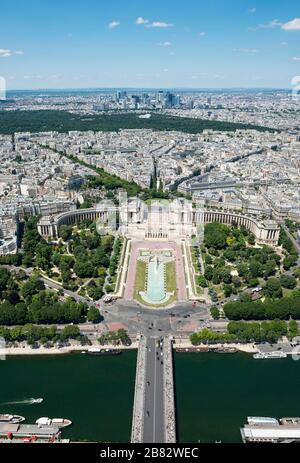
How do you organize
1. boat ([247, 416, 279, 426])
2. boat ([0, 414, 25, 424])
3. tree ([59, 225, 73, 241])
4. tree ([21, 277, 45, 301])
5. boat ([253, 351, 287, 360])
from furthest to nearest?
1. tree ([59, 225, 73, 241])
2. tree ([21, 277, 45, 301])
3. boat ([253, 351, 287, 360])
4. boat ([0, 414, 25, 424])
5. boat ([247, 416, 279, 426])

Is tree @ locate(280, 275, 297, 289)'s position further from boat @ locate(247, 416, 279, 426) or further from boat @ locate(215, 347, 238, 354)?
boat @ locate(247, 416, 279, 426)

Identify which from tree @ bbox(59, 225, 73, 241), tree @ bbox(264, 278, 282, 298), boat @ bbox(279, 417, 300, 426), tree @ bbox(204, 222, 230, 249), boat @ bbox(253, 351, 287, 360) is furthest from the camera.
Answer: tree @ bbox(59, 225, 73, 241)

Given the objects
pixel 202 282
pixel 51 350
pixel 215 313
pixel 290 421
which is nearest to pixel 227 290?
pixel 202 282

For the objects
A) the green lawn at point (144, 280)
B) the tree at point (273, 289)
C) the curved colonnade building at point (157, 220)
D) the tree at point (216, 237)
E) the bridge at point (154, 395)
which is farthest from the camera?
the curved colonnade building at point (157, 220)

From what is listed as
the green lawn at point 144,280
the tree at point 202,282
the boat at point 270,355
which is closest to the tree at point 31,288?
the green lawn at point 144,280

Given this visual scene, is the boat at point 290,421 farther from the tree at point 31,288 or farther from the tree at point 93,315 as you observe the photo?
the tree at point 31,288

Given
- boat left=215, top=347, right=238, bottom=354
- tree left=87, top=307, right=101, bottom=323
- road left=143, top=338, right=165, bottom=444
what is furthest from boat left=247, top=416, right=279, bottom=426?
tree left=87, top=307, right=101, bottom=323
